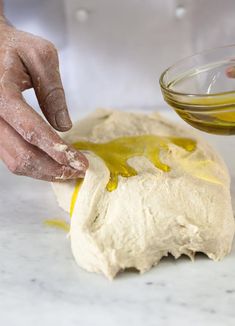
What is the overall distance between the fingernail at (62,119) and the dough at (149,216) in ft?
0.25

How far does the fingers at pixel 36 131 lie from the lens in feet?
3.31

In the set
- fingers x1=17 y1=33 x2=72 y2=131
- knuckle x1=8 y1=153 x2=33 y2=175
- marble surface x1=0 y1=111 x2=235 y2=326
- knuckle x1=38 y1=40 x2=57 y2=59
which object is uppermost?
knuckle x1=38 y1=40 x2=57 y2=59

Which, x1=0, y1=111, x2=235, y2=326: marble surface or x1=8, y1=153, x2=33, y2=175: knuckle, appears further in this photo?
x1=8, y1=153, x2=33, y2=175: knuckle

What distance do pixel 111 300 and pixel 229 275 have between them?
202 mm

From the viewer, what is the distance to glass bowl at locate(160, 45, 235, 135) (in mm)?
974

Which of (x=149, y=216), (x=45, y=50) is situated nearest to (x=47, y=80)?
(x=45, y=50)

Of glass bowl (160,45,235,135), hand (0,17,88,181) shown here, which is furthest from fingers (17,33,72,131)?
glass bowl (160,45,235,135)

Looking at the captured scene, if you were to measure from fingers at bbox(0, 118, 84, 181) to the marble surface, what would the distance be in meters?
0.13

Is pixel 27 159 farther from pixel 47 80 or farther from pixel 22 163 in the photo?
pixel 47 80

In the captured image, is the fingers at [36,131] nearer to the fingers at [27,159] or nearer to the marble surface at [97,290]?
the fingers at [27,159]

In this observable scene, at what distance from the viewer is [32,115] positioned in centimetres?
102

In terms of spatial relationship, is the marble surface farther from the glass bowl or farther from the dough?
the glass bowl

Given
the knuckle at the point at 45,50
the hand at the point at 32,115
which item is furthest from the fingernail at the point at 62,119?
the knuckle at the point at 45,50

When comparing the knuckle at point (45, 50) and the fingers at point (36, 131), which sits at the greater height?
the knuckle at point (45, 50)
